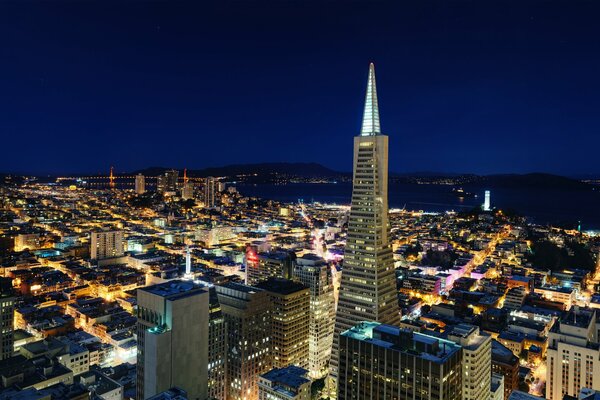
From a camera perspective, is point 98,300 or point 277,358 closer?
point 277,358

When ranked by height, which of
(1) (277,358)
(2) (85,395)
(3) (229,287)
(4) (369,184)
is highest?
(4) (369,184)

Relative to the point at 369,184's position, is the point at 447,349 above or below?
below

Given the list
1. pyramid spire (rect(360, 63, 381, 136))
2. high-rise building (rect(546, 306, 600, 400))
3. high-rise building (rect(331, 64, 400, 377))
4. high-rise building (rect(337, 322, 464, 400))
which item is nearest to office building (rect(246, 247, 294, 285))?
high-rise building (rect(331, 64, 400, 377))

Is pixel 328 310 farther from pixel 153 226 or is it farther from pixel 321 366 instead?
pixel 153 226

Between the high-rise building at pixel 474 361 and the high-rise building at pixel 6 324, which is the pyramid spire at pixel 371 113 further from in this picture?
the high-rise building at pixel 6 324

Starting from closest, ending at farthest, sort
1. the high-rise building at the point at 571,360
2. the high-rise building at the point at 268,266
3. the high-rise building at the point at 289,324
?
the high-rise building at the point at 571,360, the high-rise building at the point at 289,324, the high-rise building at the point at 268,266

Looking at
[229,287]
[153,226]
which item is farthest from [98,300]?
[153,226]

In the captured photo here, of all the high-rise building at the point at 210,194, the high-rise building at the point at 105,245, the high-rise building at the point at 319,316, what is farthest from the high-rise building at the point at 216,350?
the high-rise building at the point at 210,194
